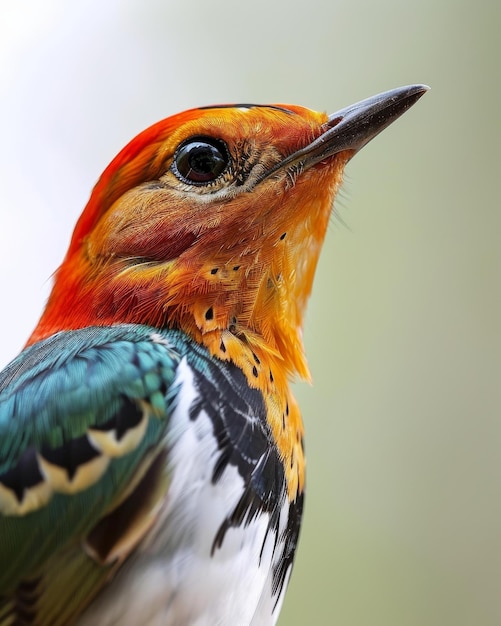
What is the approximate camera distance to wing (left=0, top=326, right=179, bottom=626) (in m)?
1.30

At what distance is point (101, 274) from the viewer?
70.7 inches

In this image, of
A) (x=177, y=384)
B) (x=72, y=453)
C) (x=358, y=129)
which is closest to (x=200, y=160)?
(x=358, y=129)

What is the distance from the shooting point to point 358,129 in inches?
71.2

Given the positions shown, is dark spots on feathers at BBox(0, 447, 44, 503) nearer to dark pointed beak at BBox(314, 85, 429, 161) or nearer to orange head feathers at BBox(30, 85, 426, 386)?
orange head feathers at BBox(30, 85, 426, 386)

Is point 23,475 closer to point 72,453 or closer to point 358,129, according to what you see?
point 72,453

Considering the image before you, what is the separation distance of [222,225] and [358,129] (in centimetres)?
37

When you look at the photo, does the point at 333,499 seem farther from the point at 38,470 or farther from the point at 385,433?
the point at 38,470

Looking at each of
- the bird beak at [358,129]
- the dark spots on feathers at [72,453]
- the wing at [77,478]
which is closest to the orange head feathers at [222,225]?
the bird beak at [358,129]

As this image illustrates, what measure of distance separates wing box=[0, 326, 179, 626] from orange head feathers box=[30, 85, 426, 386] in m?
0.25

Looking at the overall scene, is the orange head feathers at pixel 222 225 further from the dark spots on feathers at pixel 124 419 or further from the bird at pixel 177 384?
the dark spots on feathers at pixel 124 419

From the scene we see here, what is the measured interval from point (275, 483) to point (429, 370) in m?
2.99

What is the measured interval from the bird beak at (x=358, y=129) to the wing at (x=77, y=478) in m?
0.59

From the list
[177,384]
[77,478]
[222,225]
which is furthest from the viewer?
[222,225]

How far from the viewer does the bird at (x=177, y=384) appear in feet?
4.35
